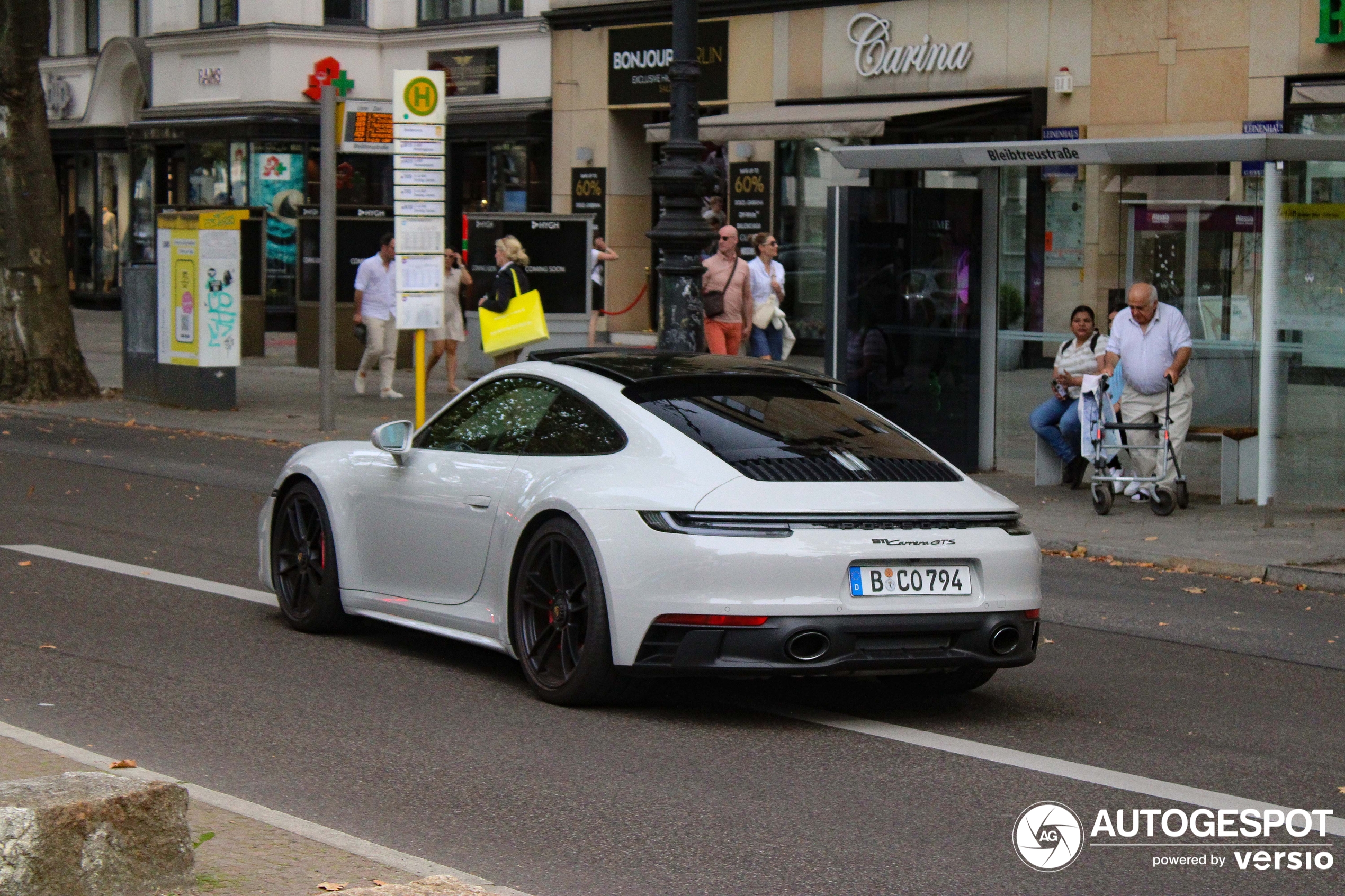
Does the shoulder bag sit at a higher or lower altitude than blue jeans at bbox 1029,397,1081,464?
higher

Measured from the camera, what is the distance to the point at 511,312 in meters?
19.3

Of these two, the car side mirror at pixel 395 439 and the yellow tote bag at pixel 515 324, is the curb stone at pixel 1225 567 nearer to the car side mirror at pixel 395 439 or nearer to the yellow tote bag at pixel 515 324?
the car side mirror at pixel 395 439

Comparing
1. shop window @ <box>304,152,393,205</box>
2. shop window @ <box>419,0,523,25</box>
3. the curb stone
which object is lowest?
the curb stone

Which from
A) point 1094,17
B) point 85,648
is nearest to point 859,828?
point 85,648

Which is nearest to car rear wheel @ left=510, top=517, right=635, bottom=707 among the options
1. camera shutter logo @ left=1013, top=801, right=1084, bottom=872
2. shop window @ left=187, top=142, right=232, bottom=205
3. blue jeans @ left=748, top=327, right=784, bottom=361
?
camera shutter logo @ left=1013, top=801, right=1084, bottom=872

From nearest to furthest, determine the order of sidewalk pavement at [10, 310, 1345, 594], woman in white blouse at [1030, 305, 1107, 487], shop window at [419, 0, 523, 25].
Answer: sidewalk pavement at [10, 310, 1345, 594]
woman in white blouse at [1030, 305, 1107, 487]
shop window at [419, 0, 523, 25]

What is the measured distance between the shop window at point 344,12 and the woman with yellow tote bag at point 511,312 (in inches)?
650

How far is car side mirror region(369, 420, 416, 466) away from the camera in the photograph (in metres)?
7.84

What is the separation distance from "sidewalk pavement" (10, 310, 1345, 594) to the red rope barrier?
292 inches

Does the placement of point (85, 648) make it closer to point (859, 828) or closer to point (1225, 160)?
point (859, 828)

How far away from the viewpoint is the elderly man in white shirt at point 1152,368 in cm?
1343

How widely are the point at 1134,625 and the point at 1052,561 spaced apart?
7.64 ft

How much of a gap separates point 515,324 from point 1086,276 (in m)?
6.55

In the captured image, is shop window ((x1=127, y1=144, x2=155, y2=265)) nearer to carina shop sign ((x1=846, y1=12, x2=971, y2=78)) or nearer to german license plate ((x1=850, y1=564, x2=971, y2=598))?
carina shop sign ((x1=846, y1=12, x2=971, y2=78))
